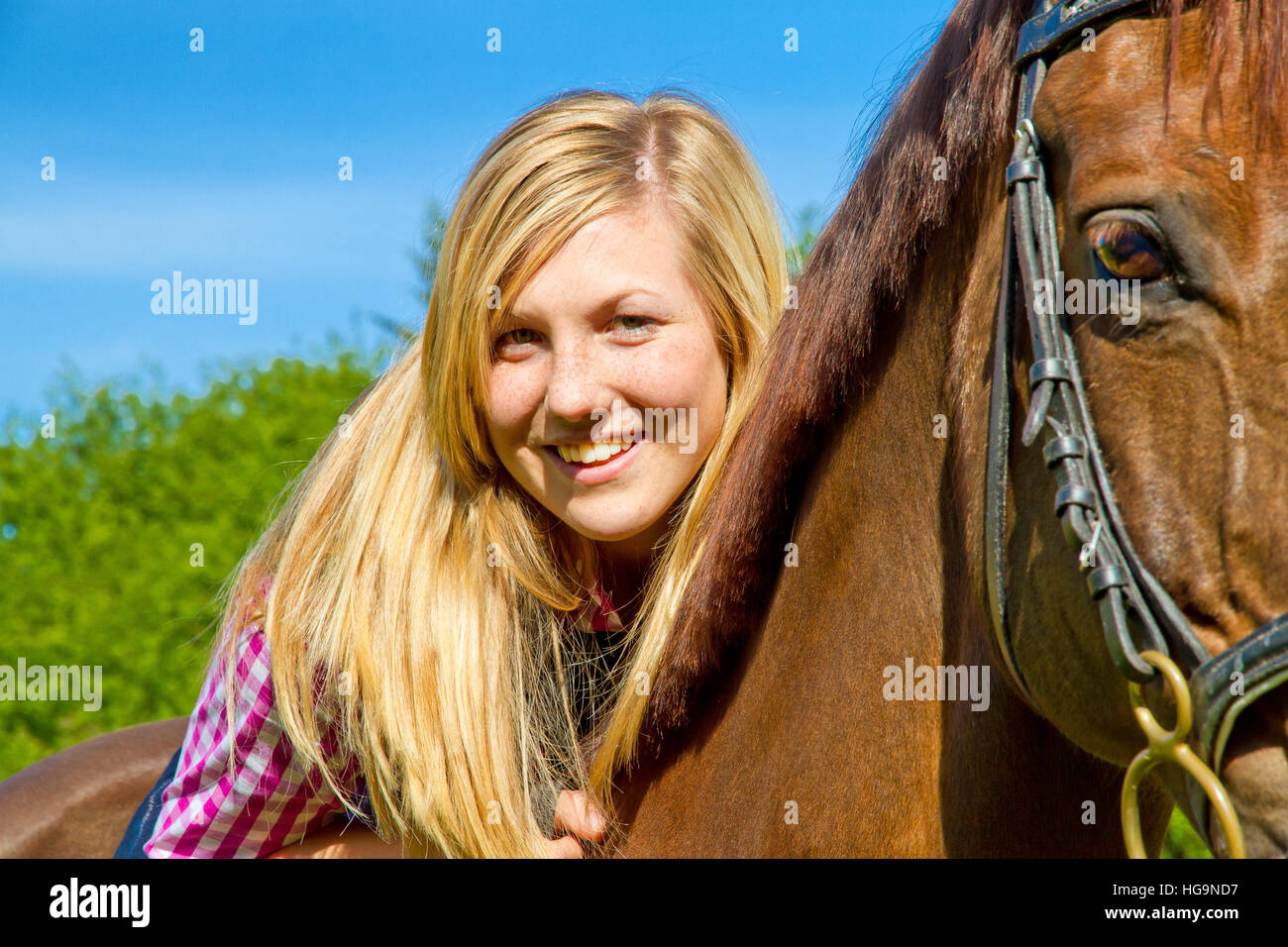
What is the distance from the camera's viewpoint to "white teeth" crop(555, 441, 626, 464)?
2014mm

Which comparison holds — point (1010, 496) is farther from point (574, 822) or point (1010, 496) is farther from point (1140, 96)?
point (574, 822)

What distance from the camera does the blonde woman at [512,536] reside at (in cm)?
198

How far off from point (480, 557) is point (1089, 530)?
46.4 inches

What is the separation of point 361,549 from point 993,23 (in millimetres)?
1379

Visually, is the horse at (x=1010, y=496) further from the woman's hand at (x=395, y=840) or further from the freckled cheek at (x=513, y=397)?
the freckled cheek at (x=513, y=397)

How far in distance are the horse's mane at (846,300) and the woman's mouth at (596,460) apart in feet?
0.64

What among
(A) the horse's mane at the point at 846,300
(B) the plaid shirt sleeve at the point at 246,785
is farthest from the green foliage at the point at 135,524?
(A) the horse's mane at the point at 846,300

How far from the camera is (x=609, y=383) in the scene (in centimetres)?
201

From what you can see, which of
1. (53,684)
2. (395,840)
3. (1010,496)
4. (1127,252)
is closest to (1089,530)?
(1010,496)
